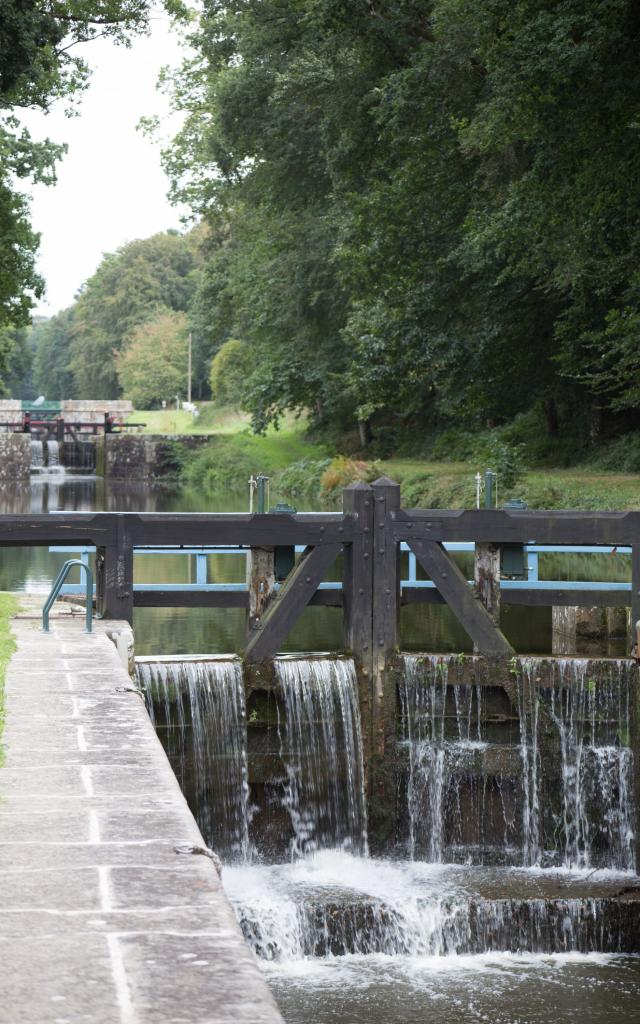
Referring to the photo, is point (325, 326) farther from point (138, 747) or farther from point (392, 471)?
point (138, 747)

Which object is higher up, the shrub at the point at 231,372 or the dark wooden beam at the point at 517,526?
the shrub at the point at 231,372

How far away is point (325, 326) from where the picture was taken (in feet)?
135

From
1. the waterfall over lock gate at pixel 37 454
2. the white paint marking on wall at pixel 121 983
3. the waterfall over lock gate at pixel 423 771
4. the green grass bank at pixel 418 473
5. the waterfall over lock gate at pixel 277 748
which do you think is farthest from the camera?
the waterfall over lock gate at pixel 37 454

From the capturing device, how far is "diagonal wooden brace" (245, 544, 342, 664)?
10.8 meters

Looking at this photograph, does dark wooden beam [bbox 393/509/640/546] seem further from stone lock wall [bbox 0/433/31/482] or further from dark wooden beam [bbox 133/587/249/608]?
stone lock wall [bbox 0/433/31/482]

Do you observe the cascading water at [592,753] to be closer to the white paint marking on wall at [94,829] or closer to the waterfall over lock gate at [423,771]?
the waterfall over lock gate at [423,771]

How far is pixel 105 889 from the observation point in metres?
4.21

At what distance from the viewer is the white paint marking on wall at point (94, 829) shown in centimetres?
470

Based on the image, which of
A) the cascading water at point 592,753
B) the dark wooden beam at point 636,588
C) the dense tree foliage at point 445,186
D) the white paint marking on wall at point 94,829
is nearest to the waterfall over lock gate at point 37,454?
the dense tree foliage at point 445,186

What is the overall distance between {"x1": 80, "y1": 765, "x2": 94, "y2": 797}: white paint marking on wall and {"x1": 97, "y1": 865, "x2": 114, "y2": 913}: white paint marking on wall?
0.89 meters

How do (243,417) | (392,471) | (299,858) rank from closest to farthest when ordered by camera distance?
(299,858)
(392,471)
(243,417)

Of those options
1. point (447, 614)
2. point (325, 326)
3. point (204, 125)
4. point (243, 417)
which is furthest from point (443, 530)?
point (243, 417)

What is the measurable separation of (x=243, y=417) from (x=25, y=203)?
1682 inches

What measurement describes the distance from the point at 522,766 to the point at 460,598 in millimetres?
1406
